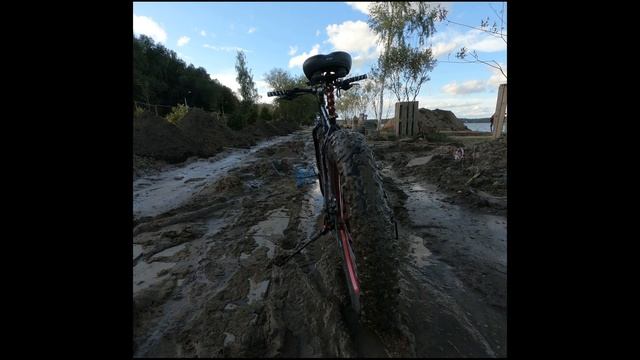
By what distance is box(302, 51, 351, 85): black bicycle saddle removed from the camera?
81.6 inches

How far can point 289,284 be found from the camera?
1904 mm

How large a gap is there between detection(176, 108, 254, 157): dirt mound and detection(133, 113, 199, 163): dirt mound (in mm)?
540

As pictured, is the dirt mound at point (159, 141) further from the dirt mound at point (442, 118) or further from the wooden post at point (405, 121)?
the dirt mound at point (442, 118)

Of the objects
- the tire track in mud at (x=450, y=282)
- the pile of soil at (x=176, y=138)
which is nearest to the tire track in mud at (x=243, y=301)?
the tire track in mud at (x=450, y=282)

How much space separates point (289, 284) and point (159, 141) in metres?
8.61

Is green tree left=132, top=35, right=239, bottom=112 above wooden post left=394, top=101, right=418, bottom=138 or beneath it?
above

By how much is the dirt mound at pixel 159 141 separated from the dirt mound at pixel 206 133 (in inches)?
21.2

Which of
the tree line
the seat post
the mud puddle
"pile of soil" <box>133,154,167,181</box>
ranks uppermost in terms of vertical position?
the tree line

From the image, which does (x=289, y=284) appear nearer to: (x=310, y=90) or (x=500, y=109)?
(x=310, y=90)

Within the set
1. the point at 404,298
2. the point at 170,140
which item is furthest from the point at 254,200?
the point at 170,140

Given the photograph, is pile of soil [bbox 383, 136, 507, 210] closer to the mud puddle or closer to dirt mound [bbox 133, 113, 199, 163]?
the mud puddle

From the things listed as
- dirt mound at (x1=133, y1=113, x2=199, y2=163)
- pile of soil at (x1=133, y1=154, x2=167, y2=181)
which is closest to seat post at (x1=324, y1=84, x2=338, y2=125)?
pile of soil at (x1=133, y1=154, x2=167, y2=181)
